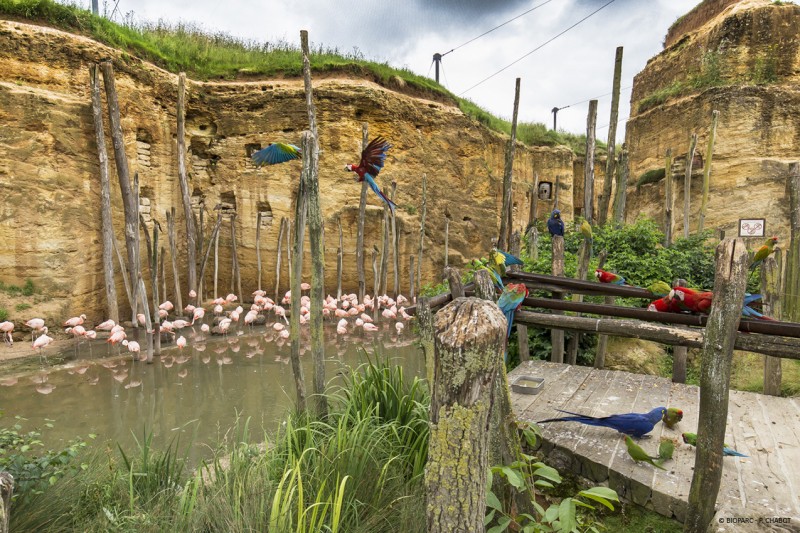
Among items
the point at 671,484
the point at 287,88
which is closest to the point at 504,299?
the point at 671,484

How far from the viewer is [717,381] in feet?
6.08

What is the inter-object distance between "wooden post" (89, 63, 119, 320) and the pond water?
882 mm

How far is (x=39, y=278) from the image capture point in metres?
8.11

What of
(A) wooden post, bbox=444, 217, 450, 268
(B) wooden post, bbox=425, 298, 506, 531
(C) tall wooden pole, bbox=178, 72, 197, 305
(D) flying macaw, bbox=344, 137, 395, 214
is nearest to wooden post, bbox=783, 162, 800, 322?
(D) flying macaw, bbox=344, 137, 395, 214

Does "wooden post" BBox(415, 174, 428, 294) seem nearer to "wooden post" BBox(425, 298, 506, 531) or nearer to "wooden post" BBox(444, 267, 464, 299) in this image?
"wooden post" BBox(444, 267, 464, 299)

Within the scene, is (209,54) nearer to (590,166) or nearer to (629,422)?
(590,166)

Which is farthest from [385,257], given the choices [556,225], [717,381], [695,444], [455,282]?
[717,381]

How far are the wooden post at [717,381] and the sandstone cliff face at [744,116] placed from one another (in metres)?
12.9

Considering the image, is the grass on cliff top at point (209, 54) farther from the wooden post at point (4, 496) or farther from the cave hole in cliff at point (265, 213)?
the wooden post at point (4, 496)

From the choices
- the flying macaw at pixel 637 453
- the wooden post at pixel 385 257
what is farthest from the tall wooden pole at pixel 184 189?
the flying macaw at pixel 637 453

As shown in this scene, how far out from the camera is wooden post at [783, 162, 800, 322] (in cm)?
574

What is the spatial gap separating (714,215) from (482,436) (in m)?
14.4

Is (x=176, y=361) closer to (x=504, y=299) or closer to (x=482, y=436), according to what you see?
(x=504, y=299)

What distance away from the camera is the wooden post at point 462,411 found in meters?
1.16
